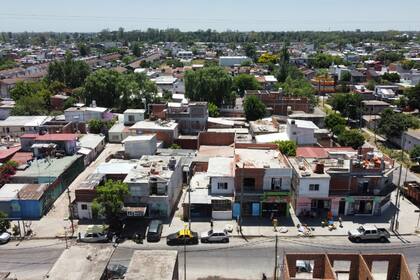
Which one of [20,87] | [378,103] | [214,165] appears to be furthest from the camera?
[20,87]

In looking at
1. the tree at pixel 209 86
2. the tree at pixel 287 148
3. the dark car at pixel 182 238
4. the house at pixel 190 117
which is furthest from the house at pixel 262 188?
the tree at pixel 209 86

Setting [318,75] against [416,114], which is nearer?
[416,114]

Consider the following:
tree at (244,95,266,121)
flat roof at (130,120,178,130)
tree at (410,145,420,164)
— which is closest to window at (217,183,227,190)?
flat roof at (130,120,178,130)

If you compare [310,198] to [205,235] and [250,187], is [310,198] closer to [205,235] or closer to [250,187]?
[250,187]

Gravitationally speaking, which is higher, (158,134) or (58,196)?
(158,134)

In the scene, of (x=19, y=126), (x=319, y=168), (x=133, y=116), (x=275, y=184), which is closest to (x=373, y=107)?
(x=319, y=168)

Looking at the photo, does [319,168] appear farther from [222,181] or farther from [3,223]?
[3,223]

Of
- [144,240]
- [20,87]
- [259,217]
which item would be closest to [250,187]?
[259,217]
